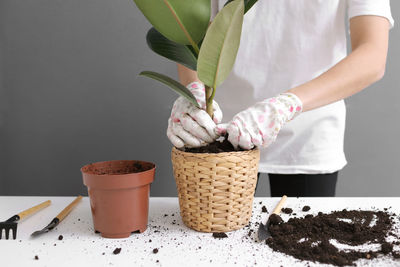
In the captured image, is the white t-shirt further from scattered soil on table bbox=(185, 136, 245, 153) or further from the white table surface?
scattered soil on table bbox=(185, 136, 245, 153)

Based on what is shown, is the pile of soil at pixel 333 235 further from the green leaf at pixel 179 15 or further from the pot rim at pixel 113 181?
the green leaf at pixel 179 15

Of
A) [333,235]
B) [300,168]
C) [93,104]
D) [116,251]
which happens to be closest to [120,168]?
[116,251]

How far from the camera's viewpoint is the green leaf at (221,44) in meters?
0.77

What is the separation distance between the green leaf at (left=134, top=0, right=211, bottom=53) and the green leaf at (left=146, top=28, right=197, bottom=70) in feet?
0.25

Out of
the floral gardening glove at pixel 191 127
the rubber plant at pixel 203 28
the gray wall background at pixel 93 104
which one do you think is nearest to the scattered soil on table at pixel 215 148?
the floral gardening glove at pixel 191 127

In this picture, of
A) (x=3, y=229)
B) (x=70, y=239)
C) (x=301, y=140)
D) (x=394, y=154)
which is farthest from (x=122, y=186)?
(x=394, y=154)

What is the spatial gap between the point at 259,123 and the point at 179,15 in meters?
0.32

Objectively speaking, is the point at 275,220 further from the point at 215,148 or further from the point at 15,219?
the point at 15,219

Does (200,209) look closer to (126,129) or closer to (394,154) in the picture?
(126,129)

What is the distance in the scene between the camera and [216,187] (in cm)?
86

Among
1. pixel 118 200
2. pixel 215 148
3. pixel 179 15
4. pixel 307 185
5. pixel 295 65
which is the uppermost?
pixel 179 15

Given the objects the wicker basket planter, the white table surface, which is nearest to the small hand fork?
the white table surface

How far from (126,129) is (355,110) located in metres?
1.19

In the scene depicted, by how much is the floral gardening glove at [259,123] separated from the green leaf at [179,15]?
0.75ft
